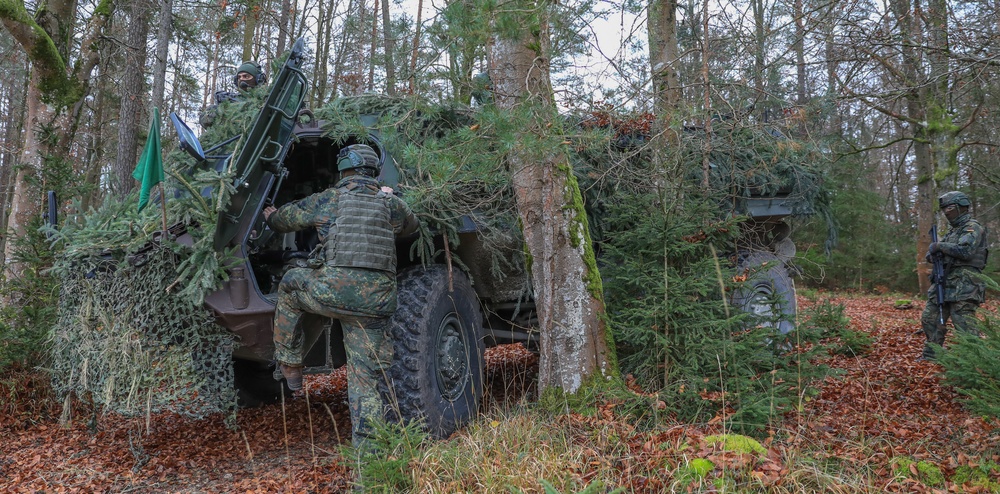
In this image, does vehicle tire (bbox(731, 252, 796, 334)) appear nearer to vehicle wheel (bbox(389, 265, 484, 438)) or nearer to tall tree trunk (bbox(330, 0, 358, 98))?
vehicle wheel (bbox(389, 265, 484, 438))

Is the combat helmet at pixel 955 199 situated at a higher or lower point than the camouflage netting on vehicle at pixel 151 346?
higher

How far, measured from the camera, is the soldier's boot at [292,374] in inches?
164

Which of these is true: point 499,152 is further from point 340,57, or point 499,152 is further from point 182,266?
point 340,57

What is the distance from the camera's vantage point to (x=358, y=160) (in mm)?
4316

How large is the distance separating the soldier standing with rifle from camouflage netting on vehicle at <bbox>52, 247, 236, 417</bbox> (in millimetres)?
6047

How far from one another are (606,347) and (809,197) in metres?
3.59

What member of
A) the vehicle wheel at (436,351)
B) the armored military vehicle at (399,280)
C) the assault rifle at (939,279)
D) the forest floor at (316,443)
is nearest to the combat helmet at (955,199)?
the assault rifle at (939,279)

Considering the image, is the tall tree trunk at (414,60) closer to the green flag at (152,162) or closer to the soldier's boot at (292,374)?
the green flag at (152,162)

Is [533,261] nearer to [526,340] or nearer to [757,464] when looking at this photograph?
[526,340]

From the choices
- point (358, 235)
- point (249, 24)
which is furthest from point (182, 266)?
point (249, 24)

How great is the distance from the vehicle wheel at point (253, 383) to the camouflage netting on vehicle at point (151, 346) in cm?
171

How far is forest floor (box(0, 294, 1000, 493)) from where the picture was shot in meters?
3.52

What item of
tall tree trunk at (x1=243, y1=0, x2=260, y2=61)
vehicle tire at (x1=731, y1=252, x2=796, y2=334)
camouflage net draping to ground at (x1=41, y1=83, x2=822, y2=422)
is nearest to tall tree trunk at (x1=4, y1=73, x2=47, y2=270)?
camouflage net draping to ground at (x1=41, y1=83, x2=822, y2=422)

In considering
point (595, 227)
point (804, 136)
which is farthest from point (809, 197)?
point (595, 227)
